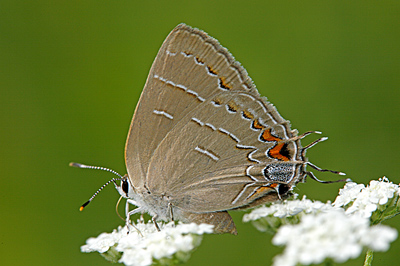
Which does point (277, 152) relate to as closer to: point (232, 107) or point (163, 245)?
point (232, 107)

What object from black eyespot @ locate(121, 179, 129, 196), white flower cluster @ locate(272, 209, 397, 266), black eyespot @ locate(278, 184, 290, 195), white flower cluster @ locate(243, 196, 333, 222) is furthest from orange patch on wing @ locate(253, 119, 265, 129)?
white flower cluster @ locate(272, 209, 397, 266)

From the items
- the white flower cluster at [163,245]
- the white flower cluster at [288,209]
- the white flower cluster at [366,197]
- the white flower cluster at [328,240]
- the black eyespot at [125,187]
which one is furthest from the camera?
the black eyespot at [125,187]

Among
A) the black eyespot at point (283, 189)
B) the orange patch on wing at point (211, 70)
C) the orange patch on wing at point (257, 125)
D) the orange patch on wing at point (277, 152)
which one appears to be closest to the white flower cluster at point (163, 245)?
the black eyespot at point (283, 189)

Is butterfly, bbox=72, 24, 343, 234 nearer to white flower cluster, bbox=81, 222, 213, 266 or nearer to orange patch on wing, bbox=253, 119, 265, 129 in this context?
orange patch on wing, bbox=253, 119, 265, 129

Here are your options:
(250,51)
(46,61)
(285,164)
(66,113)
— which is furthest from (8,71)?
(285,164)

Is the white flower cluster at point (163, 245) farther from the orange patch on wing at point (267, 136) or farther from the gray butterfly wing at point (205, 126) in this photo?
the orange patch on wing at point (267, 136)

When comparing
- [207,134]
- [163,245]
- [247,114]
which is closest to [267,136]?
[247,114]
